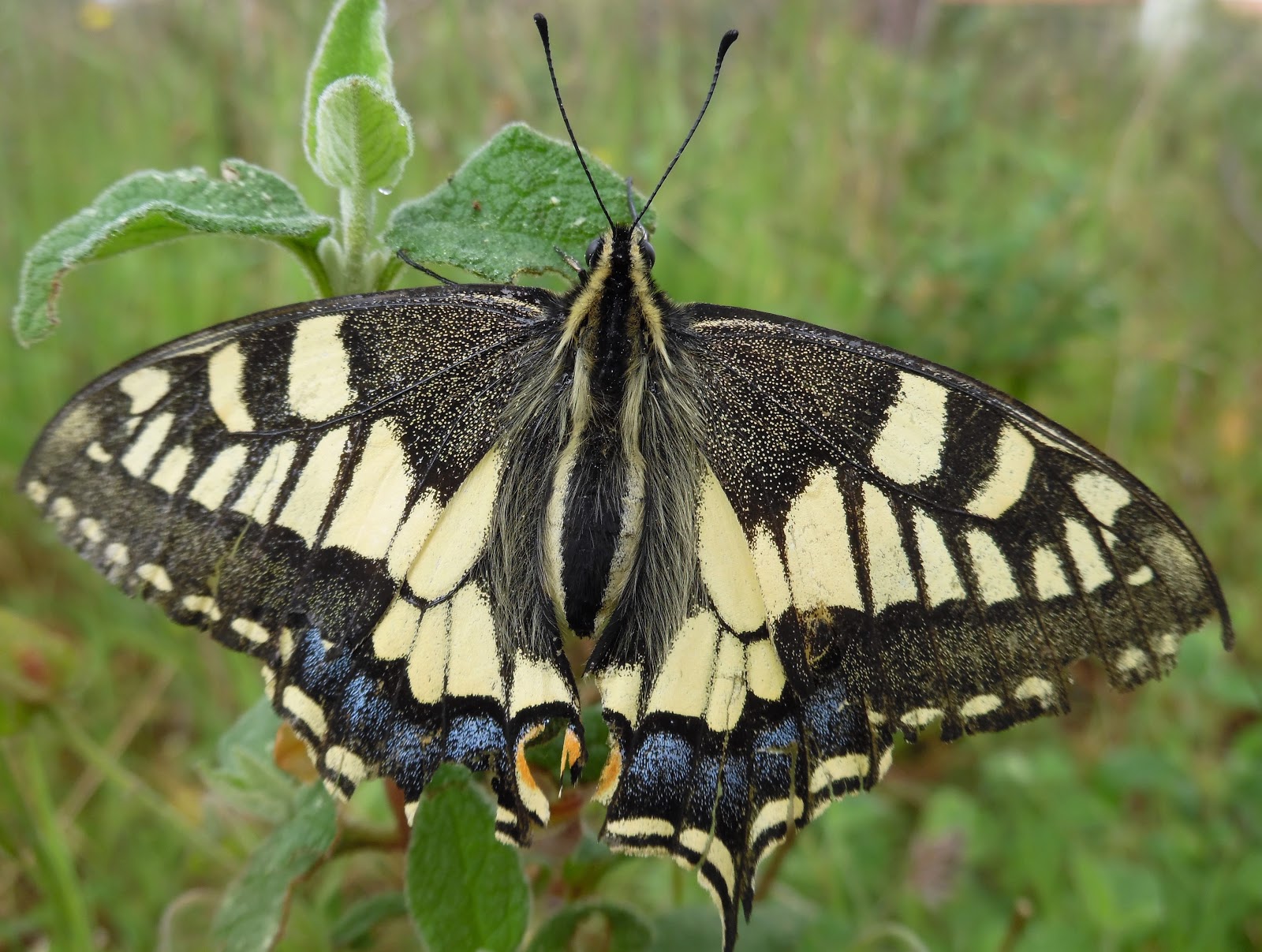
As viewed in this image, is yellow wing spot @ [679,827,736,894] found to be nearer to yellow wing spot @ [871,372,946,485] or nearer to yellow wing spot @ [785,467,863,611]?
yellow wing spot @ [785,467,863,611]

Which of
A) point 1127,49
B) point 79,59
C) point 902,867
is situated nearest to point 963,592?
point 902,867

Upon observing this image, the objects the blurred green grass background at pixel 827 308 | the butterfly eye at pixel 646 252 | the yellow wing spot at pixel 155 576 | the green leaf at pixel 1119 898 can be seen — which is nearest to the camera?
the yellow wing spot at pixel 155 576

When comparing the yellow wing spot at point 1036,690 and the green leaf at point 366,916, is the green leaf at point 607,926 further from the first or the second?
the yellow wing spot at point 1036,690

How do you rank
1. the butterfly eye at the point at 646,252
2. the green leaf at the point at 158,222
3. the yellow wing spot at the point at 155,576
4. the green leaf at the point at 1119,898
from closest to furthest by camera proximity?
the green leaf at the point at 158,222 → the yellow wing spot at the point at 155,576 → the butterfly eye at the point at 646,252 → the green leaf at the point at 1119,898

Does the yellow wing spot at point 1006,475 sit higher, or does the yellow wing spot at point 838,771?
→ the yellow wing spot at point 1006,475

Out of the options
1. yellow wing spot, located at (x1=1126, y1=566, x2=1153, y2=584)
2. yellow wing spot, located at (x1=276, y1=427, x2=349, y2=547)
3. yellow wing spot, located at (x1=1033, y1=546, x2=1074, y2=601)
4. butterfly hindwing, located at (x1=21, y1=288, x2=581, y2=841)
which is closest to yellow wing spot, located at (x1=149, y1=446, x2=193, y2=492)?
butterfly hindwing, located at (x1=21, y1=288, x2=581, y2=841)

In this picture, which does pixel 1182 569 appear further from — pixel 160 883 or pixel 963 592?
pixel 160 883

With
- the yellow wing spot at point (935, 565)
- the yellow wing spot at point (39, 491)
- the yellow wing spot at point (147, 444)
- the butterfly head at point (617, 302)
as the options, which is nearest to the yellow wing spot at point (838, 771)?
the yellow wing spot at point (935, 565)

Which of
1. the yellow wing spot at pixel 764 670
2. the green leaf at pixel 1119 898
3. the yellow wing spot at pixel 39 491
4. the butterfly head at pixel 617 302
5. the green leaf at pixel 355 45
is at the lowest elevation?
the green leaf at pixel 1119 898
